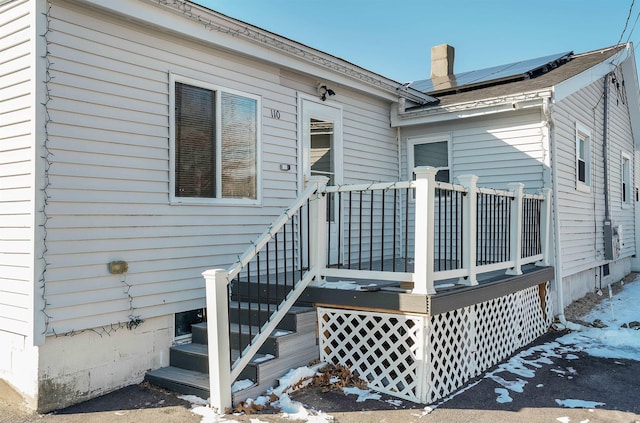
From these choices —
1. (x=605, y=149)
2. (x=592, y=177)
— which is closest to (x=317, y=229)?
(x=592, y=177)

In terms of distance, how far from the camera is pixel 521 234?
20.0 feet

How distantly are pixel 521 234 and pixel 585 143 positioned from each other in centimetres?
395

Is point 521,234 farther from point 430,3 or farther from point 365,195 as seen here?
point 430,3

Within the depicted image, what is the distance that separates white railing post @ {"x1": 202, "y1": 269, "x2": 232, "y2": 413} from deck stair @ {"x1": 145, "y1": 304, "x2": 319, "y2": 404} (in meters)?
0.14

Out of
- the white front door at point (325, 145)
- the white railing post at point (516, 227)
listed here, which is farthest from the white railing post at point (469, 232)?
the white front door at point (325, 145)

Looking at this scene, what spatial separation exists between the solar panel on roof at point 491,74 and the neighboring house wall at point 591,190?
0.90 meters

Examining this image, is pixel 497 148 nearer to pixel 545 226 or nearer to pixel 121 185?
pixel 545 226

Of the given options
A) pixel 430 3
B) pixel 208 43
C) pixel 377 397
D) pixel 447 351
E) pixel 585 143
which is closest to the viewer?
pixel 377 397

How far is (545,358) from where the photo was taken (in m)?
5.41

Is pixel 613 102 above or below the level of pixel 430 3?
below

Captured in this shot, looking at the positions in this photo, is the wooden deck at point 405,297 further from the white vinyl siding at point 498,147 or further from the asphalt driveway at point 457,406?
the white vinyl siding at point 498,147

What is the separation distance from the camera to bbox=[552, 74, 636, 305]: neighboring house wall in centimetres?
766

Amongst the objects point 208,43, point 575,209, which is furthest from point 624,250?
point 208,43

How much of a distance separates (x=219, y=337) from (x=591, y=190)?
7.83 metres
